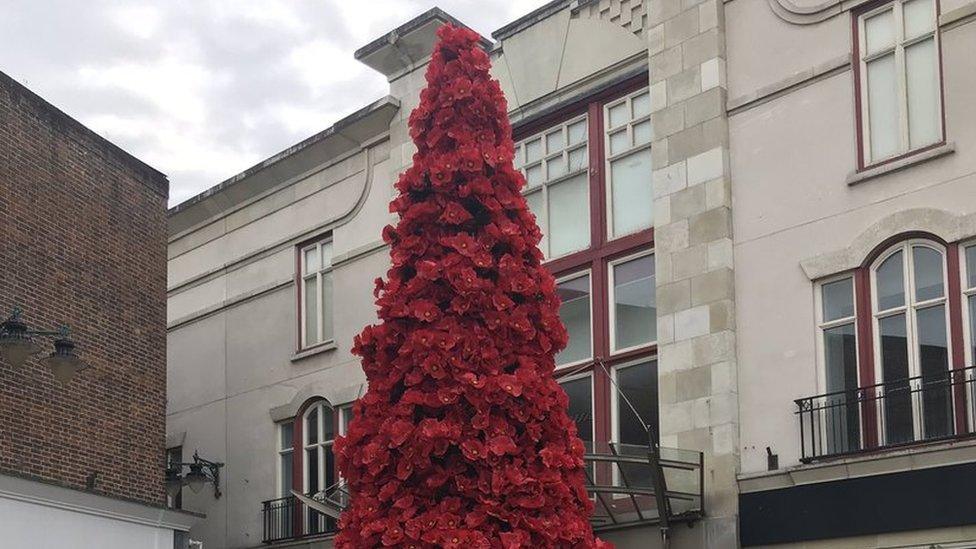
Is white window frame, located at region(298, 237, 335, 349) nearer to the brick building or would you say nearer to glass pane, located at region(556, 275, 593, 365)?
the brick building

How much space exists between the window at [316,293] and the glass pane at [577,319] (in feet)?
19.0

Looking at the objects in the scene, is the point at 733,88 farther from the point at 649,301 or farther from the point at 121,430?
the point at 121,430

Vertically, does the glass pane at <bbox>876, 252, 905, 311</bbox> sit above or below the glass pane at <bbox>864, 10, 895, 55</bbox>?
below

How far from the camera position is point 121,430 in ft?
72.3

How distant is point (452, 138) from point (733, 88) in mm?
6244

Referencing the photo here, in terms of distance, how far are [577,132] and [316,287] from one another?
658 centimetres

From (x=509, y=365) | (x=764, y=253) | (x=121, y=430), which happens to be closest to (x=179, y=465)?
(x=121, y=430)

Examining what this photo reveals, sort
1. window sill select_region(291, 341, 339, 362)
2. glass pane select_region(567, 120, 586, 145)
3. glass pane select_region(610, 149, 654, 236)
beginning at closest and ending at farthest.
→ 1. glass pane select_region(610, 149, 654, 236)
2. glass pane select_region(567, 120, 586, 145)
3. window sill select_region(291, 341, 339, 362)

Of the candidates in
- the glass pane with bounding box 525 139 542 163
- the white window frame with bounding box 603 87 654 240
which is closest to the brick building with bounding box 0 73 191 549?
the glass pane with bounding box 525 139 542 163

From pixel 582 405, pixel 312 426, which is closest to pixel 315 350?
pixel 312 426

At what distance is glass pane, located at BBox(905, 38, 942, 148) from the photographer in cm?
1781

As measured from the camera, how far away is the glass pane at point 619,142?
856 inches

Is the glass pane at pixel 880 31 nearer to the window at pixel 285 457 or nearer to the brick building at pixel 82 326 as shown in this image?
the brick building at pixel 82 326

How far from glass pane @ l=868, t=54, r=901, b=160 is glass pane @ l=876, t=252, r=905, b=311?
128cm
